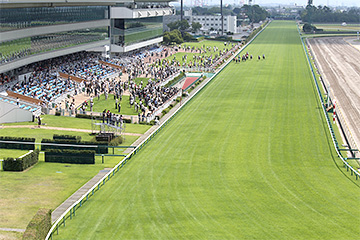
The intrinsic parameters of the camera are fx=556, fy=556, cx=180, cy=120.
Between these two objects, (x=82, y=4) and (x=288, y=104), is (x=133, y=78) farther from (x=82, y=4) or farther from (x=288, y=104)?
(x=288, y=104)

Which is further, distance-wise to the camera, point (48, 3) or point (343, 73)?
point (343, 73)

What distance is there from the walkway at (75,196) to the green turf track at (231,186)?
3.20ft

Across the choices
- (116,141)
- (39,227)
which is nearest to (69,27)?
(116,141)

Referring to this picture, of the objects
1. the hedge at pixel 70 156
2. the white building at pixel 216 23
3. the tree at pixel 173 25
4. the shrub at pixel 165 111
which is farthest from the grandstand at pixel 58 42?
the white building at pixel 216 23

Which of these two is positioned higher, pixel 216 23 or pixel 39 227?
pixel 216 23

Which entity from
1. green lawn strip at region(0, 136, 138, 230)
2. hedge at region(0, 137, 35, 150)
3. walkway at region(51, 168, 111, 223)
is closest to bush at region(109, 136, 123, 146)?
green lawn strip at region(0, 136, 138, 230)

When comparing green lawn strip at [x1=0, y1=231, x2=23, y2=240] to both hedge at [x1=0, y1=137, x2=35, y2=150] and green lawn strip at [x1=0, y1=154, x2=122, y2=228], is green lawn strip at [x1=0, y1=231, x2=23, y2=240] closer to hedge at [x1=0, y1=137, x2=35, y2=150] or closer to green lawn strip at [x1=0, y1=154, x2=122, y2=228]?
green lawn strip at [x1=0, y1=154, x2=122, y2=228]

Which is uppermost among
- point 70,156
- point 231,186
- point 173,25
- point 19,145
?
point 173,25

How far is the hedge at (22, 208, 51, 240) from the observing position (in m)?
20.1

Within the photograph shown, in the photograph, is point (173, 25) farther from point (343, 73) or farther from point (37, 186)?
point (37, 186)

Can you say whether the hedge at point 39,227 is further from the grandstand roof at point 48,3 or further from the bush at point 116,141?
the grandstand roof at point 48,3

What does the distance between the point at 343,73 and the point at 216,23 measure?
10740cm

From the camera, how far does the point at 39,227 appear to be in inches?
813

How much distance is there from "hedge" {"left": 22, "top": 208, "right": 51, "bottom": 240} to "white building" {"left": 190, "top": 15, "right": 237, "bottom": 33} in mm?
163786
